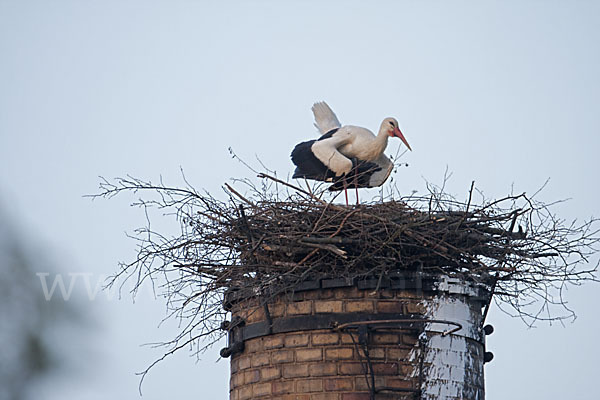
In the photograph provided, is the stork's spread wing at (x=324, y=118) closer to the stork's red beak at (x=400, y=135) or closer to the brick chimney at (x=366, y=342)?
the stork's red beak at (x=400, y=135)

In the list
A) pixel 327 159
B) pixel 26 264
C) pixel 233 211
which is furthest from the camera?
pixel 327 159

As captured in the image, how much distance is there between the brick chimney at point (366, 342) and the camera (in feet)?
20.7

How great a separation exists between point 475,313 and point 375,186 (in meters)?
2.33

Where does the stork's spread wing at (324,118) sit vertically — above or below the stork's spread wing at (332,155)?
above

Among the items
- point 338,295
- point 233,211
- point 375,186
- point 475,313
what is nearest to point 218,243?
point 233,211

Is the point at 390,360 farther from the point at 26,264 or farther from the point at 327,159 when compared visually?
the point at 26,264

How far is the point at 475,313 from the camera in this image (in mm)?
6863

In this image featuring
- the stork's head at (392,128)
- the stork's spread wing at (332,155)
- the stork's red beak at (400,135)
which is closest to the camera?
the stork's spread wing at (332,155)

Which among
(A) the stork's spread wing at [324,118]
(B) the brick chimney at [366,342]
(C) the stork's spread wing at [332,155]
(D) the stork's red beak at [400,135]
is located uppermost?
(A) the stork's spread wing at [324,118]

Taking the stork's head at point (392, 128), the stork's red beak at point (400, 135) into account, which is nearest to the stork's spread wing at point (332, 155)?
the stork's head at point (392, 128)

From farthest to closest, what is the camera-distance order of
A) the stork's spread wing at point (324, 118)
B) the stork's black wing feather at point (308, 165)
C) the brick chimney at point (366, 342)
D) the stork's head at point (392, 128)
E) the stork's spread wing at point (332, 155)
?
the stork's spread wing at point (324, 118) → the stork's head at point (392, 128) → the stork's black wing feather at point (308, 165) → the stork's spread wing at point (332, 155) → the brick chimney at point (366, 342)

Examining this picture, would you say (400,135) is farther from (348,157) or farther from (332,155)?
(332,155)

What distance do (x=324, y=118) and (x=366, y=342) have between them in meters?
3.98

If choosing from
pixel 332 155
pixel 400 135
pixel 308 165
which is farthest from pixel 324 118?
pixel 332 155
